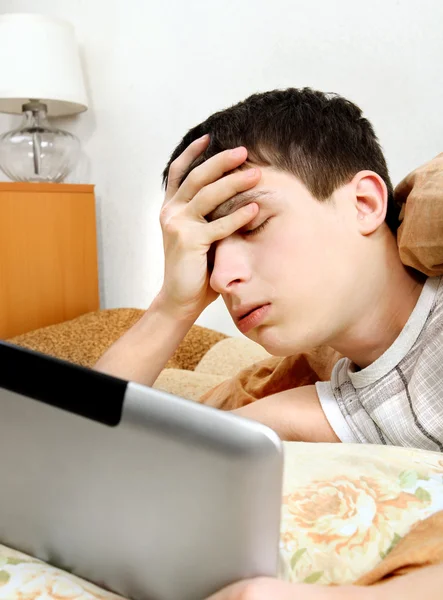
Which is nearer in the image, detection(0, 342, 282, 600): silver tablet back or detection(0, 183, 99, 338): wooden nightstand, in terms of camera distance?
detection(0, 342, 282, 600): silver tablet back

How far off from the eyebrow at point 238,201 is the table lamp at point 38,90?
1.68m

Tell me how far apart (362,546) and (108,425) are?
26 cm

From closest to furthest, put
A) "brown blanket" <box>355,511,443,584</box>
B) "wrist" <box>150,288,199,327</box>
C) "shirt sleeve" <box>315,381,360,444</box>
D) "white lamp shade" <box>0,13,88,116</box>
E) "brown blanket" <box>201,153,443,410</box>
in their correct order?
"brown blanket" <box>355,511,443,584</box> → "brown blanket" <box>201,153,443,410</box> → "shirt sleeve" <box>315,381,360,444</box> → "wrist" <box>150,288,199,327</box> → "white lamp shade" <box>0,13,88,116</box>

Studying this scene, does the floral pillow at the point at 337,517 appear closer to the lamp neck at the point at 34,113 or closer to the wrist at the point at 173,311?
the wrist at the point at 173,311

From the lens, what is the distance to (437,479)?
604 millimetres

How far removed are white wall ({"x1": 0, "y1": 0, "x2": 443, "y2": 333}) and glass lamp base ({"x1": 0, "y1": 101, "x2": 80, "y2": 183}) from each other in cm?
21

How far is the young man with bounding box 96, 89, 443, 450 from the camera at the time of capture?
2.63ft

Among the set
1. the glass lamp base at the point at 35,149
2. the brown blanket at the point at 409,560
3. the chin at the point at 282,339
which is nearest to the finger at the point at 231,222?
the chin at the point at 282,339

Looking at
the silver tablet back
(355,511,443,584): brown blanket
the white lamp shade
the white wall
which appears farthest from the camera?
the white lamp shade

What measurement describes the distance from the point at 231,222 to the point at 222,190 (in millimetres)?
45

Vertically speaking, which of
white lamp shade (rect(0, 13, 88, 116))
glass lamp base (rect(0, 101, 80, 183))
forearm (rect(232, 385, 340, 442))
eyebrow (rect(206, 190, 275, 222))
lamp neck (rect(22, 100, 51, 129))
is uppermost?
white lamp shade (rect(0, 13, 88, 116))

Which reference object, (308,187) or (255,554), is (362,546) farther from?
(308,187)

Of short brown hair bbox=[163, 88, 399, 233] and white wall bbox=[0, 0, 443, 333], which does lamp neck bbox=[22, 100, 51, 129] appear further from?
short brown hair bbox=[163, 88, 399, 233]

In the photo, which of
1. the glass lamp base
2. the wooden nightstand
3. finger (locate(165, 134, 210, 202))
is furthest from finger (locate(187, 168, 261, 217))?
the glass lamp base
